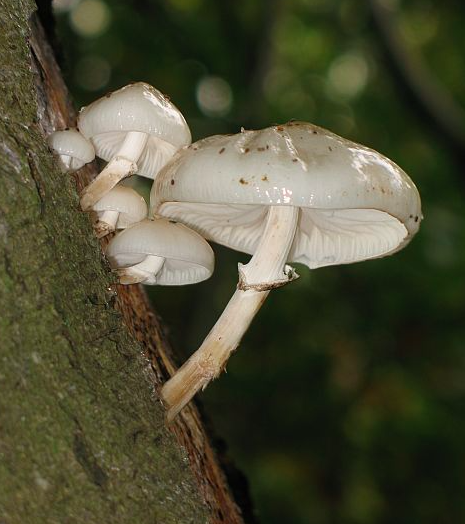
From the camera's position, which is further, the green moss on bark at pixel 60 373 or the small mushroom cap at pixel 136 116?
the small mushroom cap at pixel 136 116

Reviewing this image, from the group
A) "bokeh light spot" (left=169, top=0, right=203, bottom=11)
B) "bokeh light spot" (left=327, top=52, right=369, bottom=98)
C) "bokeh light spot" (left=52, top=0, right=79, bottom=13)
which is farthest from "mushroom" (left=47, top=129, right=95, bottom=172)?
"bokeh light spot" (left=327, top=52, right=369, bottom=98)

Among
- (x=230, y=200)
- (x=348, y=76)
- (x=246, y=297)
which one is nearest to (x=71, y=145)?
(x=230, y=200)

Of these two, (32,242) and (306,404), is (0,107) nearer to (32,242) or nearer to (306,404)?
(32,242)

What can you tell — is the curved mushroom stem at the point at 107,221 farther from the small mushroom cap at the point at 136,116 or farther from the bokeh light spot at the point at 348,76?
the bokeh light spot at the point at 348,76

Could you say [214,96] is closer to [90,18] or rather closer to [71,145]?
[90,18]

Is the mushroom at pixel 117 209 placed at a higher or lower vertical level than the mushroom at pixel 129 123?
lower

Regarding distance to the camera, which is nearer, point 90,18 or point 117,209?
point 117,209

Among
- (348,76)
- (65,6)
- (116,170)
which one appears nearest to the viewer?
(116,170)

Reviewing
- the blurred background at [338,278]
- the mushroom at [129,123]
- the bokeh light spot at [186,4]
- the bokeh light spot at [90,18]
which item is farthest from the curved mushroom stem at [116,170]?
the bokeh light spot at [90,18]
